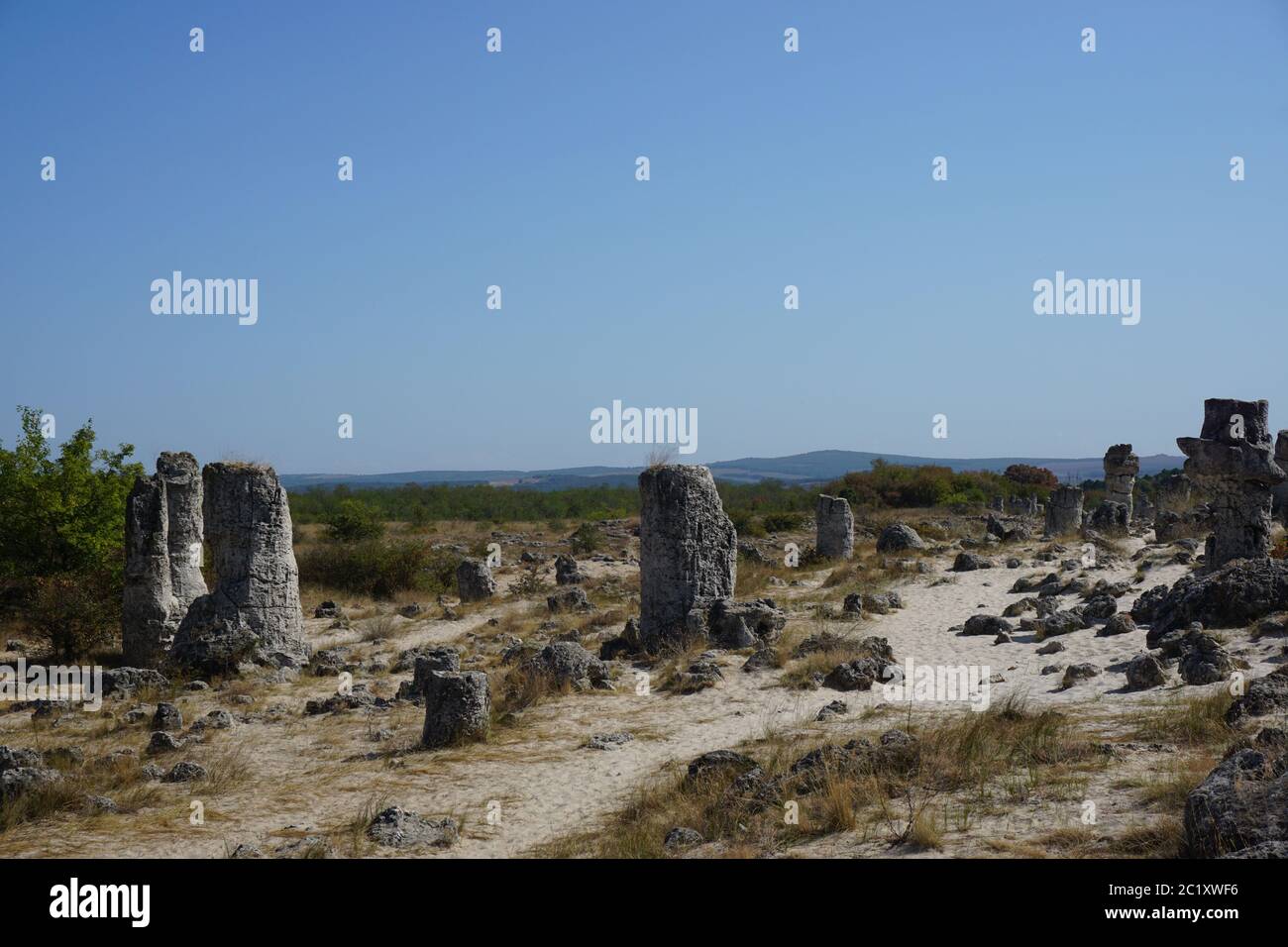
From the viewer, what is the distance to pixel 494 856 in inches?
283

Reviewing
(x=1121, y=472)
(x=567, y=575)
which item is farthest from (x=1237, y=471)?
(x=1121, y=472)

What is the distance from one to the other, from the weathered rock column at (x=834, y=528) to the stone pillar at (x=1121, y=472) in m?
9.21

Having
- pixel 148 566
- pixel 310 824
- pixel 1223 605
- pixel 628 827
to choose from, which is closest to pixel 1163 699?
pixel 1223 605

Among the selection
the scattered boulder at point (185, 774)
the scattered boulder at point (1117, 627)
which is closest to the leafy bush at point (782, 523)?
the scattered boulder at point (1117, 627)

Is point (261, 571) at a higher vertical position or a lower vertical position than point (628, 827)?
higher

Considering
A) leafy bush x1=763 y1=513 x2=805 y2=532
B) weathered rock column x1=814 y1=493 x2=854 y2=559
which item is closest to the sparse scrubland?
weathered rock column x1=814 y1=493 x2=854 y2=559

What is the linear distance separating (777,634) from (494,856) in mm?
8131

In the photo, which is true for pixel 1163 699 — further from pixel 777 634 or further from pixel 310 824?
pixel 310 824

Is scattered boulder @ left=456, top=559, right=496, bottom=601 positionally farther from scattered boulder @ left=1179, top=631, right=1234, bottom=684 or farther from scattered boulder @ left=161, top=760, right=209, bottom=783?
scattered boulder @ left=1179, top=631, right=1234, bottom=684

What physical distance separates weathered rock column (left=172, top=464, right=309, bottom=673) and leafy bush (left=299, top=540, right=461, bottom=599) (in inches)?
323

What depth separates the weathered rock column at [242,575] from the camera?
14055mm

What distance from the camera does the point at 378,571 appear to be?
23.2 meters

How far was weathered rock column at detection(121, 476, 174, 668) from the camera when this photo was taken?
14703 millimetres

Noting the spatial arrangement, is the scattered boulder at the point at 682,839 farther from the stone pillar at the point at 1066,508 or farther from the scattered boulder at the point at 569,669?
the stone pillar at the point at 1066,508
